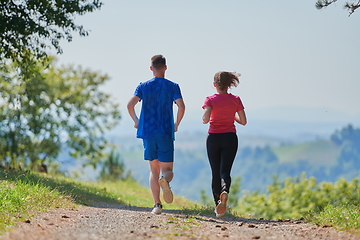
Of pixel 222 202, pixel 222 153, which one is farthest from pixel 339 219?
pixel 222 153

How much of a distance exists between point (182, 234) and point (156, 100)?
2.31 m

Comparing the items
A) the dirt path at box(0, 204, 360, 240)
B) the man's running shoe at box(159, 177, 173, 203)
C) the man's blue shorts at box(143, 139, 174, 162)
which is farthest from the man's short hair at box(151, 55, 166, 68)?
the dirt path at box(0, 204, 360, 240)

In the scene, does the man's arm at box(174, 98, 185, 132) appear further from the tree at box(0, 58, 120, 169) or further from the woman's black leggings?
the tree at box(0, 58, 120, 169)

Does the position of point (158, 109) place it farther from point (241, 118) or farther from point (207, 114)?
point (241, 118)

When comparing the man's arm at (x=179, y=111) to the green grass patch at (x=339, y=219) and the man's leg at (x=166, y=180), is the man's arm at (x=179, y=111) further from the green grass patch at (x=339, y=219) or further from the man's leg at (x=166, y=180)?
the green grass patch at (x=339, y=219)

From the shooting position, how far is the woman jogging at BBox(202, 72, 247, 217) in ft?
23.5

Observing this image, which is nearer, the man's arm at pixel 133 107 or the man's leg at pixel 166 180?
the man's leg at pixel 166 180

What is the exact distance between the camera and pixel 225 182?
7133mm

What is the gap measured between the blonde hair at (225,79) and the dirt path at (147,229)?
6.84 ft

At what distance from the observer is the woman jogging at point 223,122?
23.5 feet

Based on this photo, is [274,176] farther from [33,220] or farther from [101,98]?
[33,220]

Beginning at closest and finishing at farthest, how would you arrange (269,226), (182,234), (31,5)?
1. (182,234)
2. (269,226)
3. (31,5)

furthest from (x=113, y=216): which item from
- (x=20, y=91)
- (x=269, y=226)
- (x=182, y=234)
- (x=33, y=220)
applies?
(x=20, y=91)

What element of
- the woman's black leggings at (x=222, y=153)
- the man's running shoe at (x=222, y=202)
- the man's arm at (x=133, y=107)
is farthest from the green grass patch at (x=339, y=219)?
the man's arm at (x=133, y=107)
